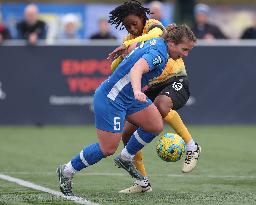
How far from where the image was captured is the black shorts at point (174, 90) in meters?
11.8

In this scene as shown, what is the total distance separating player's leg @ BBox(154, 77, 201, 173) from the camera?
11602 mm

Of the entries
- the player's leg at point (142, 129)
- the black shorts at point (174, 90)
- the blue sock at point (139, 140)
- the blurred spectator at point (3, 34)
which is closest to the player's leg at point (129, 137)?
the player's leg at point (142, 129)

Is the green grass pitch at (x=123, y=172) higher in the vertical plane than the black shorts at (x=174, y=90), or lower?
lower

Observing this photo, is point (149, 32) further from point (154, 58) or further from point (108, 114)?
point (108, 114)

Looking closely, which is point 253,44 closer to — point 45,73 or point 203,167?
point 45,73

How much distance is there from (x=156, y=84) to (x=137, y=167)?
117cm

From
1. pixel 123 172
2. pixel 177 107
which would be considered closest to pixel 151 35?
A: pixel 177 107

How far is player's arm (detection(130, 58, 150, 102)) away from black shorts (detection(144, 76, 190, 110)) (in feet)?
6.29

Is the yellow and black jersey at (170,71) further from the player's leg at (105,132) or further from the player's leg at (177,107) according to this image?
the player's leg at (105,132)

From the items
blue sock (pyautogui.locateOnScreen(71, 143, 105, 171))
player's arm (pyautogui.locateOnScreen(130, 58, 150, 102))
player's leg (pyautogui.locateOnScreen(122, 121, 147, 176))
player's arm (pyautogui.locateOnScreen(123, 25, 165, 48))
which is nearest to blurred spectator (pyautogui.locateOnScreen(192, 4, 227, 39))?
player's leg (pyautogui.locateOnScreen(122, 121, 147, 176))

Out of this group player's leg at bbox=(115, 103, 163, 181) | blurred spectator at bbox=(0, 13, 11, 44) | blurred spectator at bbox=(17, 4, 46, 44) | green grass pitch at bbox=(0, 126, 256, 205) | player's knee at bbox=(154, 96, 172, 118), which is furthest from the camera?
blurred spectator at bbox=(17, 4, 46, 44)

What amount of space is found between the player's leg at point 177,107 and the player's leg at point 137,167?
0.43 metres

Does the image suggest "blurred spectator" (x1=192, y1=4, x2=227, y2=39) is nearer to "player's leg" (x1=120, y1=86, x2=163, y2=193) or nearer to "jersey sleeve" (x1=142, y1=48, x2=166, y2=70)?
"player's leg" (x1=120, y1=86, x2=163, y2=193)

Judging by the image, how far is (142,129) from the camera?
10.7 meters
